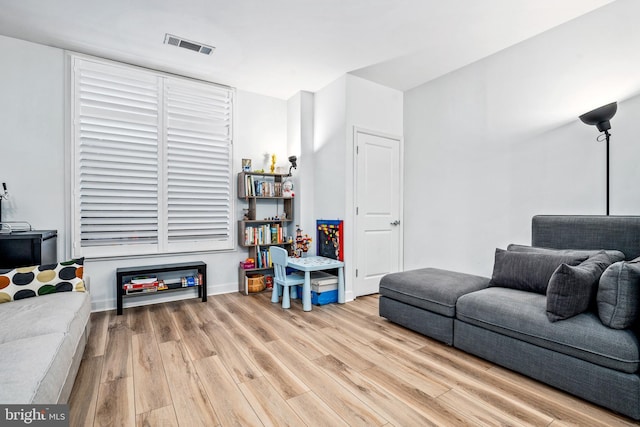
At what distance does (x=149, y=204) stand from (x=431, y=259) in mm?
3505

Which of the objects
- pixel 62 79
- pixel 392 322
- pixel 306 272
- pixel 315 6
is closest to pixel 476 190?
pixel 392 322

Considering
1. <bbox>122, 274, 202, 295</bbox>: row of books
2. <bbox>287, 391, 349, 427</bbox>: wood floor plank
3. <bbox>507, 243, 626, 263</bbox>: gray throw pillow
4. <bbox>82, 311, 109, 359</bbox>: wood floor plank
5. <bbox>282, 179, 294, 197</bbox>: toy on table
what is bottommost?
<bbox>287, 391, 349, 427</bbox>: wood floor plank

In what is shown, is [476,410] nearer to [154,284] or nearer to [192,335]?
[192,335]

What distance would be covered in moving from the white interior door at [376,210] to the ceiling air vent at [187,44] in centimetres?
189

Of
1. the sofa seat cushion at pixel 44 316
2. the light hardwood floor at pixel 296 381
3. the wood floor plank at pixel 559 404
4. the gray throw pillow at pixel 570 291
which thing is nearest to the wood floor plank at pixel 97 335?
the light hardwood floor at pixel 296 381

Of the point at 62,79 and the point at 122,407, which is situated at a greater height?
the point at 62,79

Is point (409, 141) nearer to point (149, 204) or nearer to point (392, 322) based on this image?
point (392, 322)

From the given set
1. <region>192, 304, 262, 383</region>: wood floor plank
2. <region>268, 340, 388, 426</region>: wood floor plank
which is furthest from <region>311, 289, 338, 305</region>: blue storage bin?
<region>268, 340, 388, 426</region>: wood floor plank

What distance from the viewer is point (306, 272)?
3.36m

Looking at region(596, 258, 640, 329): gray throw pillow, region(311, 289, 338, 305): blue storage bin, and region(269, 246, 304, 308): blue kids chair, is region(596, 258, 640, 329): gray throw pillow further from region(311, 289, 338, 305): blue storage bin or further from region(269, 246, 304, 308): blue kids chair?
region(269, 246, 304, 308): blue kids chair

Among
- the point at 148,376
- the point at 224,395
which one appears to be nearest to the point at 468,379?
the point at 224,395

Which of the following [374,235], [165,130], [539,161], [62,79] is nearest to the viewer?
[539,161]

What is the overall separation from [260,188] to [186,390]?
105 inches

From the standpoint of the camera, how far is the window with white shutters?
131 inches
